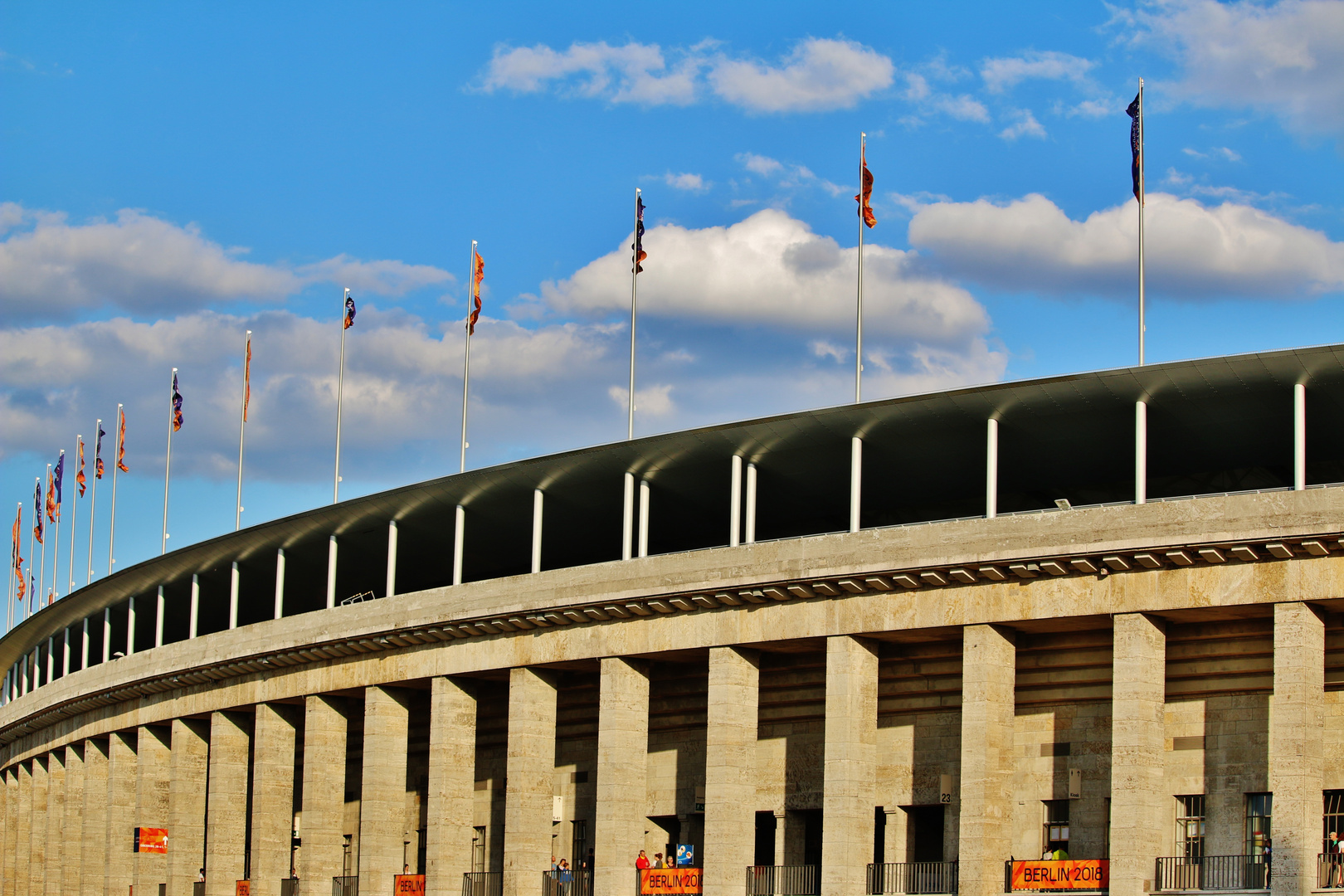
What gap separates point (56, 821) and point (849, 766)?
45.3 m

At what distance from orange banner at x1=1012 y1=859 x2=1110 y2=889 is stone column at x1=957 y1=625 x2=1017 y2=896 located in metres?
0.48

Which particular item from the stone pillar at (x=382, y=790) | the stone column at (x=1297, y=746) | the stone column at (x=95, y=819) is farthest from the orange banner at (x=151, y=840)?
the stone column at (x=1297, y=746)

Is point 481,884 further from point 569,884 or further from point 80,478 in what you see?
point 80,478

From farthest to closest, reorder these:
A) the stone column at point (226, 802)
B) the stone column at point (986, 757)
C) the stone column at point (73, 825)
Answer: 1. the stone column at point (73, 825)
2. the stone column at point (226, 802)
3. the stone column at point (986, 757)

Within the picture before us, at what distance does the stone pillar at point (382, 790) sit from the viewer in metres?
52.7

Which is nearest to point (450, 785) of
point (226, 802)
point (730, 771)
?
point (730, 771)

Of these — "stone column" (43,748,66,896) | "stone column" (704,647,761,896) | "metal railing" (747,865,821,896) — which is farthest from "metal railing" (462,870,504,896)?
"stone column" (43,748,66,896)

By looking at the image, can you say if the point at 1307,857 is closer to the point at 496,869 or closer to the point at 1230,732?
the point at 1230,732

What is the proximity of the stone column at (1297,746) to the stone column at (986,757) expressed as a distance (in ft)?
19.1

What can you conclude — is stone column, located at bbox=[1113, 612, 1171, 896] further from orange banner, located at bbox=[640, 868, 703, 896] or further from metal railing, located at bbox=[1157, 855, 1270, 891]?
orange banner, located at bbox=[640, 868, 703, 896]

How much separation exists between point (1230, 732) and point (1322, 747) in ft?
8.62

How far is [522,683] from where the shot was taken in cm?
4909

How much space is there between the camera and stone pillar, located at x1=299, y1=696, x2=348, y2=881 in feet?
181

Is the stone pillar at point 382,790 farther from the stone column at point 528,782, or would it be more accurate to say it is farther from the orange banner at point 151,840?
the orange banner at point 151,840
